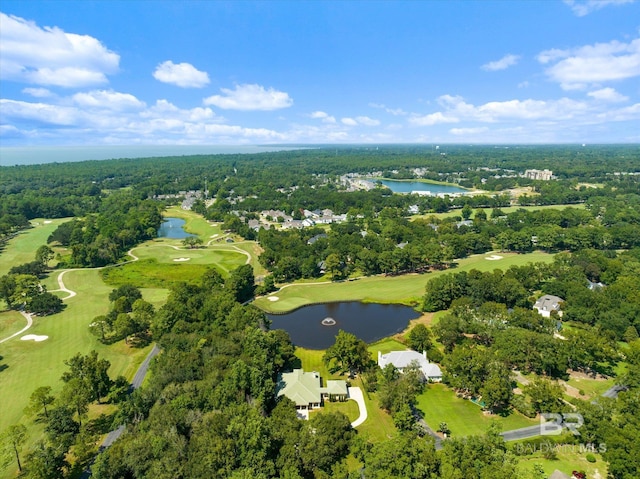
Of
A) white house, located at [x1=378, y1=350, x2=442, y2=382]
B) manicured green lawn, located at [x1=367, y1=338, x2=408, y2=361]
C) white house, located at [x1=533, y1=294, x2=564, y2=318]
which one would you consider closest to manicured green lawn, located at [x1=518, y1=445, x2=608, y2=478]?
white house, located at [x1=378, y1=350, x2=442, y2=382]

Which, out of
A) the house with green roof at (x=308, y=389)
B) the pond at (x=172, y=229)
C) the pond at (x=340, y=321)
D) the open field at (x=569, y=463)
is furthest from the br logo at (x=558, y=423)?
the pond at (x=172, y=229)

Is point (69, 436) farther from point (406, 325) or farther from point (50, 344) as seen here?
point (406, 325)

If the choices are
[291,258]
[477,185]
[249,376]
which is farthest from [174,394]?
[477,185]

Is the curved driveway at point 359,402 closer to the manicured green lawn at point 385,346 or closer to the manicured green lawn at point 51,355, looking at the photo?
the manicured green lawn at point 385,346

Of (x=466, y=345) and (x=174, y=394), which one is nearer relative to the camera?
(x=174, y=394)

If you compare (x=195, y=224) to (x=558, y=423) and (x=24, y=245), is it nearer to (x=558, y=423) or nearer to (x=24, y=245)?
(x=24, y=245)

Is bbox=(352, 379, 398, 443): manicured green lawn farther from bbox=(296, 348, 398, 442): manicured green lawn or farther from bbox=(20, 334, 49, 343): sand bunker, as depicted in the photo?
bbox=(20, 334, 49, 343): sand bunker
